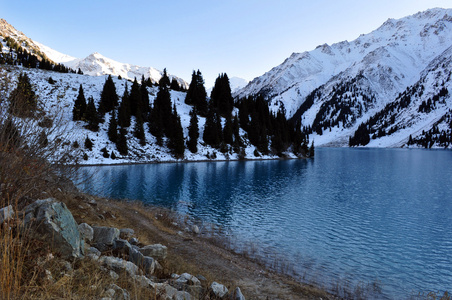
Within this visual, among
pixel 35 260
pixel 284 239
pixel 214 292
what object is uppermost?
pixel 35 260

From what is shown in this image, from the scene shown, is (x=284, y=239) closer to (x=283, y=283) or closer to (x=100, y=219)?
(x=283, y=283)

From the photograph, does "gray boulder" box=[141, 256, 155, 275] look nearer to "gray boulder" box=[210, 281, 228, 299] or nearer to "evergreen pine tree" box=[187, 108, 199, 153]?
"gray boulder" box=[210, 281, 228, 299]

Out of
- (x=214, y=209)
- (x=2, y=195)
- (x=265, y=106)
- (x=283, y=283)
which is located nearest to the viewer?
(x=2, y=195)

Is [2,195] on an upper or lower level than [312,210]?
upper

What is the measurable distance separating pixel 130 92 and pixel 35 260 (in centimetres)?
9882

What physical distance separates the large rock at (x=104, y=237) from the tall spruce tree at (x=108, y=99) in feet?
270

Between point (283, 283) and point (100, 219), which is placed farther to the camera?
point (100, 219)

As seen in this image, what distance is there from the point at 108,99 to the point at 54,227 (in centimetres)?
9004

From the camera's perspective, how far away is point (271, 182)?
48.2 metres

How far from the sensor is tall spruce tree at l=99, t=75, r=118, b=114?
275ft

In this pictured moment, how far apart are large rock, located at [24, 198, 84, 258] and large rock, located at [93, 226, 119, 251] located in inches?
108

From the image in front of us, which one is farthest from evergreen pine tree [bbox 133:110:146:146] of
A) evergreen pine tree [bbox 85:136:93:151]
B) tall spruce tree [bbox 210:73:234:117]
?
tall spruce tree [bbox 210:73:234:117]

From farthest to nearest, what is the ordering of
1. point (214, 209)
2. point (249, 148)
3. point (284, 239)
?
point (249, 148) → point (214, 209) → point (284, 239)

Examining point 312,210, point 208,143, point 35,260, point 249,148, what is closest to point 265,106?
point 249,148
